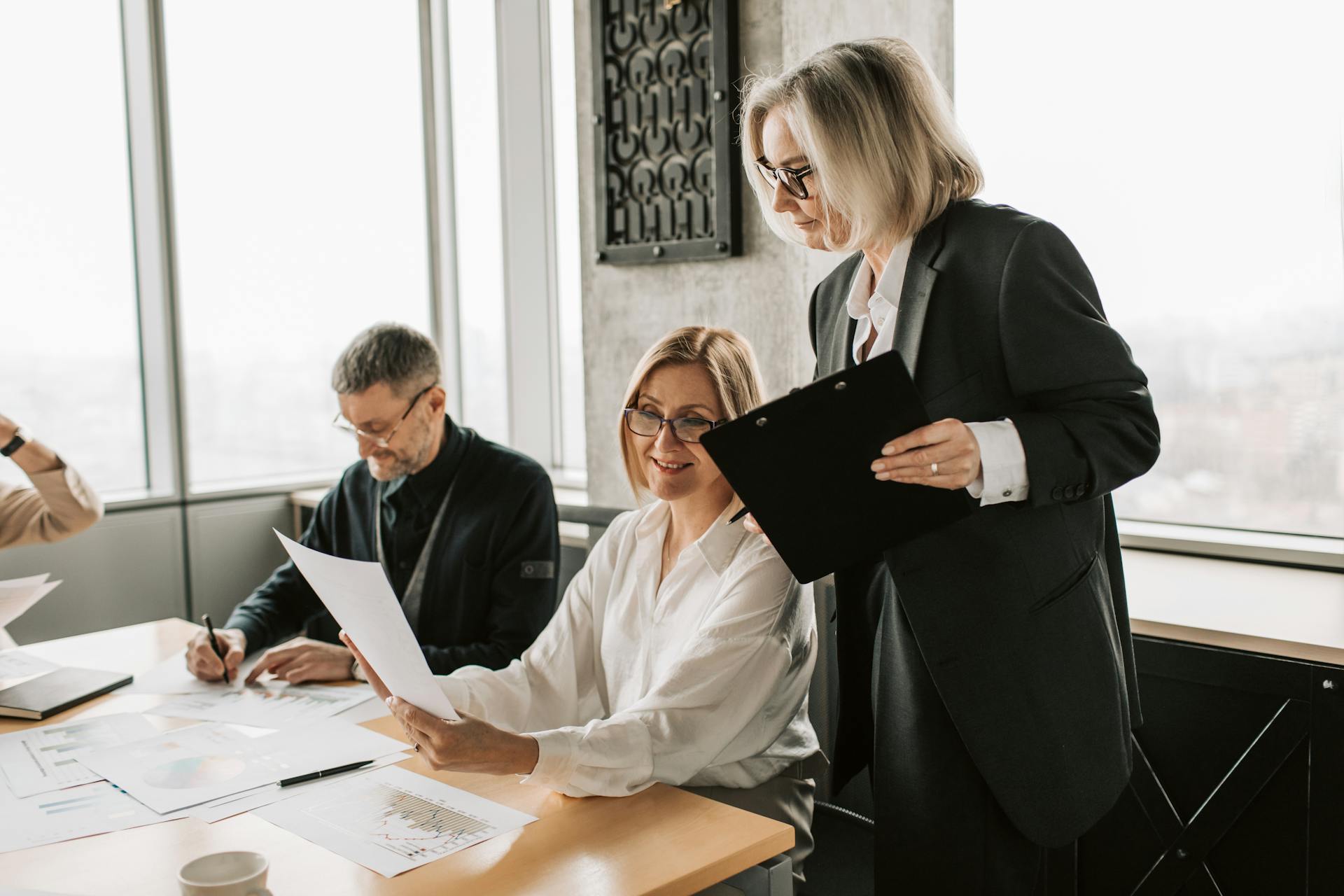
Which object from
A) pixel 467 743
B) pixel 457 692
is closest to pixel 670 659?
pixel 457 692

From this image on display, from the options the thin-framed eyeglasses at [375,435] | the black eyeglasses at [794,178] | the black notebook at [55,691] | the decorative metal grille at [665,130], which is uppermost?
the decorative metal grille at [665,130]

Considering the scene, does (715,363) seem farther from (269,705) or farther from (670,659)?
(269,705)

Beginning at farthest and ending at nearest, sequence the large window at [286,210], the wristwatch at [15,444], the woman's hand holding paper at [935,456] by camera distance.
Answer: the large window at [286,210] < the wristwatch at [15,444] < the woman's hand holding paper at [935,456]

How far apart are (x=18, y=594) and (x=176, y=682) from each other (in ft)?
1.01

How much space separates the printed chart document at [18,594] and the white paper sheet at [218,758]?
18.1 inches

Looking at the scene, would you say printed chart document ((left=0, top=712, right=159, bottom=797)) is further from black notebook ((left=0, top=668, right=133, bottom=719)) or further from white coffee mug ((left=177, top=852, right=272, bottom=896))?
white coffee mug ((left=177, top=852, right=272, bottom=896))

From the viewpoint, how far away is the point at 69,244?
11.3 ft

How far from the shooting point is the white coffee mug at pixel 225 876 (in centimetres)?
96

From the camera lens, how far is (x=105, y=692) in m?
1.86

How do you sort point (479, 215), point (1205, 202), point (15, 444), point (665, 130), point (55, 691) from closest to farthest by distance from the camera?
point (55, 691) → point (1205, 202) → point (15, 444) → point (665, 130) → point (479, 215)

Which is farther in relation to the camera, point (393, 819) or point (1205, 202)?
point (1205, 202)

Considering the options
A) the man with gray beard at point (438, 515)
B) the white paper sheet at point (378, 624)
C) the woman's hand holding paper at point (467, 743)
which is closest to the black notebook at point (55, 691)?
the man with gray beard at point (438, 515)

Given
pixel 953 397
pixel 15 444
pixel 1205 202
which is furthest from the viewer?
pixel 15 444

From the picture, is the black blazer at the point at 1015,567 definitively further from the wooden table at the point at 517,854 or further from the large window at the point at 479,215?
the large window at the point at 479,215
